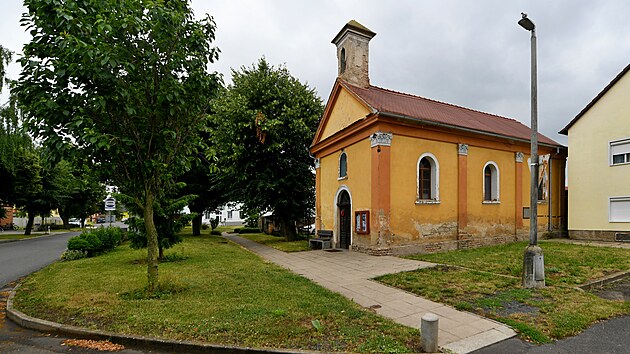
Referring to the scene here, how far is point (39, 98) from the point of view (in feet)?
18.5

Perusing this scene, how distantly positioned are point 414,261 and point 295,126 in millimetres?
11074

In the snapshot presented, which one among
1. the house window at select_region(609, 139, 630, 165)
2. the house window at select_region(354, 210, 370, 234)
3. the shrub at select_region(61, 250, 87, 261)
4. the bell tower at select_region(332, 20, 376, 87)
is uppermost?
the bell tower at select_region(332, 20, 376, 87)

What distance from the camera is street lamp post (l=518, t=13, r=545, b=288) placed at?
746 cm

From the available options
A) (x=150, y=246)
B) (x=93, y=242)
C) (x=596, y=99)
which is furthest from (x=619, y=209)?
(x=93, y=242)

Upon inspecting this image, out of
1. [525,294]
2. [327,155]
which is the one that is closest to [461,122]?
[327,155]

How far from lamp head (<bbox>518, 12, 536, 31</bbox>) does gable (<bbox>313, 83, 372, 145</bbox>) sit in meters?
6.39

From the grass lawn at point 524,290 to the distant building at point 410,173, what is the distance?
Result: 238cm

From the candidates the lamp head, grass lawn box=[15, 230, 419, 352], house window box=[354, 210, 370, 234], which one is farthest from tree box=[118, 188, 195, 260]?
the lamp head

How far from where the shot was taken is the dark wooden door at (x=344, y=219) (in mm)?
15844

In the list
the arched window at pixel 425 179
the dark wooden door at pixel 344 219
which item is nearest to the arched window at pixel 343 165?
the dark wooden door at pixel 344 219

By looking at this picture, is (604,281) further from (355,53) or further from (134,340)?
(355,53)

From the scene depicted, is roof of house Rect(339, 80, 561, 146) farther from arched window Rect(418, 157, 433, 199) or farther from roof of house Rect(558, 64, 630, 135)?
arched window Rect(418, 157, 433, 199)

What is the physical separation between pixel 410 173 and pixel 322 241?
A: 212 inches

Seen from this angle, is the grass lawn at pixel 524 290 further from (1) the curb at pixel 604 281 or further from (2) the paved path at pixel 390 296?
(2) the paved path at pixel 390 296
